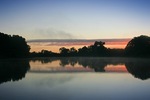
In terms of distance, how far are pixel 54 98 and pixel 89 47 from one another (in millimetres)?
102124

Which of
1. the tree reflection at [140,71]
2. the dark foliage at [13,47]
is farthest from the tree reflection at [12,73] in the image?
the dark foliage at [13,47]

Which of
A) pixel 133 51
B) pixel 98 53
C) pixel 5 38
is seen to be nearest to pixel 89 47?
pixel 98 53

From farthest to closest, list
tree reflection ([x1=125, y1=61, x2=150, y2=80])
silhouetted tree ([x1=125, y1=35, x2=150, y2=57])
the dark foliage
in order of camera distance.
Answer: silhouetted tree ([x1=125, y1=35, x2=150, y2=57]) < the dark foliage < tree reflection ([x1=125, y1=61, x2=150, y2=80])

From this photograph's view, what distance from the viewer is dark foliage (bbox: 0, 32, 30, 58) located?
69500 mm

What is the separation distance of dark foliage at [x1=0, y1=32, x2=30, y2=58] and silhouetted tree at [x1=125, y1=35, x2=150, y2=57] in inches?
1278

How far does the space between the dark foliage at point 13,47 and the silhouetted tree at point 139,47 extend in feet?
106

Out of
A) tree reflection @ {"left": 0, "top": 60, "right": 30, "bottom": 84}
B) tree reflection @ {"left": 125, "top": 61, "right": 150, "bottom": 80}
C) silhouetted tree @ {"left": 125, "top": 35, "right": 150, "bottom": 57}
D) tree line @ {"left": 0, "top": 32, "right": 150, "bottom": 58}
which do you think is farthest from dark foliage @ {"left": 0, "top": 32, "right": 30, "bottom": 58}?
tree reflection @ {"left": 125, "top": 61, "right": 150, "bottom": 80}

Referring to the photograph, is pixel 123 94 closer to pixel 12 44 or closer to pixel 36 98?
pixel 36 98

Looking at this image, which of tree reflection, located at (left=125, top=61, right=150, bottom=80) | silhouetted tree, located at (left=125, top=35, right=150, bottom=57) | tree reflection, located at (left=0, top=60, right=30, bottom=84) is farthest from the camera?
silhouetted tree, located at (left=125, top=35, right=150, bottom=57)

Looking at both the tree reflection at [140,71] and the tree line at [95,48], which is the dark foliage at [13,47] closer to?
the tree line at [95,48]

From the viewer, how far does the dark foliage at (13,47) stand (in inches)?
2736

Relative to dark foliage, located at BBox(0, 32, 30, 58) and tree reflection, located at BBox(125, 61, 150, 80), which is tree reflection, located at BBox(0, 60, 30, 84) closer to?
tree reflection, located at BBox(125, 61, 150, 80)

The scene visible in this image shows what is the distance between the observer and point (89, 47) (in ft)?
367

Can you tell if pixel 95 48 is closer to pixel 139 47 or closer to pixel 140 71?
pixel 139 47
